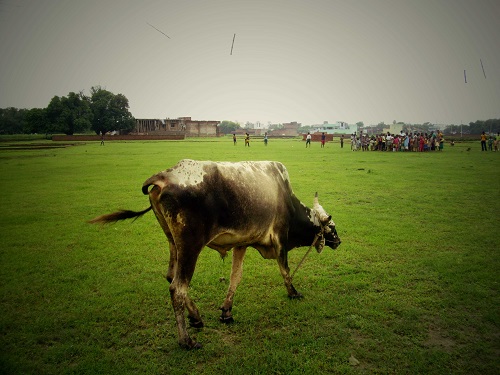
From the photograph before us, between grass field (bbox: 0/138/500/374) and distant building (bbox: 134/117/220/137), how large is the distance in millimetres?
85083

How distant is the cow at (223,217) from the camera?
3924mm

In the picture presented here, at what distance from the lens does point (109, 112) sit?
80.0m

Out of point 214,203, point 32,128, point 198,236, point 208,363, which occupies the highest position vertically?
point 32,128

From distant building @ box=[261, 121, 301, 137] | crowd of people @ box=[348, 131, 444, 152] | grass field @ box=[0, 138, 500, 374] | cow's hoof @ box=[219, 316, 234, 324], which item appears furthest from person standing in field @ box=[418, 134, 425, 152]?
distant building @ box=[261, 121, 301, 137]

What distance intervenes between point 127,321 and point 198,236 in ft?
6.05

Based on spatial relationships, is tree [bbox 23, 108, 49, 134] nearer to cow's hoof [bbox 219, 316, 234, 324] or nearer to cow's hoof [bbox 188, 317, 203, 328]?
cow's hoof [bbox 188, 317, 203, 328]

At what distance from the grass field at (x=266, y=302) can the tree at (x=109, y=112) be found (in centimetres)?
7770

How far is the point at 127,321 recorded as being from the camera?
14.8ft

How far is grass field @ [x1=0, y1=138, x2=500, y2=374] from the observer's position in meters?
3.74

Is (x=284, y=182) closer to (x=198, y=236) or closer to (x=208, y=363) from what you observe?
(x=198, y=236)

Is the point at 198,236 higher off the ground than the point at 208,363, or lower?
higher

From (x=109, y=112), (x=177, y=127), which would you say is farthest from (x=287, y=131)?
(x=109, y=112)

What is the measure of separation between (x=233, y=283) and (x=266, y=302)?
69 centimetres

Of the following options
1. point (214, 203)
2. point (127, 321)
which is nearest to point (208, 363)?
point (127, 321)
